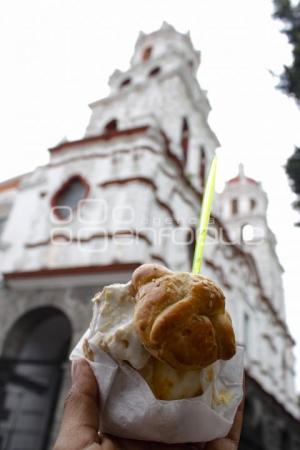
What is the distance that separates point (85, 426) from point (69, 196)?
921 centimetres

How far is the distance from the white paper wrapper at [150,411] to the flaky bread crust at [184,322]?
12 cm

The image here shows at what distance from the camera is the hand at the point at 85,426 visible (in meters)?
1.20

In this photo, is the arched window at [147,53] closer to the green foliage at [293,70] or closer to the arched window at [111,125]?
the arched window at [111,125]

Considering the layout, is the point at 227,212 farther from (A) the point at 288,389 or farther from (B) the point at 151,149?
(B) the point at 151,149

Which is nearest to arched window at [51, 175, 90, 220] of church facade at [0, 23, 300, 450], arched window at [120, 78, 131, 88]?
church facade at [0, 23, 300, 450]

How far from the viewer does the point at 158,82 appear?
1321 centimetres

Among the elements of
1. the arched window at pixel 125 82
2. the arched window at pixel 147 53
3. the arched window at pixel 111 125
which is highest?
the arched window at pixel 147 53

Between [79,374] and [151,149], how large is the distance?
900 cm

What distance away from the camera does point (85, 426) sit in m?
1.24

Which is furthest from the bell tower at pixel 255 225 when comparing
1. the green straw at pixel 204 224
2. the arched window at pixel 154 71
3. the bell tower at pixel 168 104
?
the green straw at pixel 204 224

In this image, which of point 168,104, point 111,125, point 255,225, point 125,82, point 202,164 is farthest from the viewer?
point 255,225

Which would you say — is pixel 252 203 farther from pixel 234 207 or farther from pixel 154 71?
pixel 154 71

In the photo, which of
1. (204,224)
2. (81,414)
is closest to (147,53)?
(204,224)

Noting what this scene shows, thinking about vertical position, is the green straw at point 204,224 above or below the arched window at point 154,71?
below
